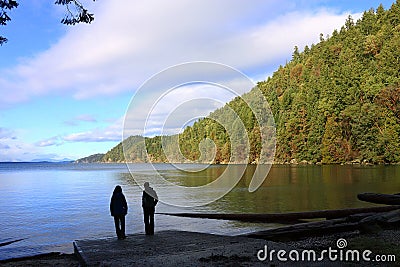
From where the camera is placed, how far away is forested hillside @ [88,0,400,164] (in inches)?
4122

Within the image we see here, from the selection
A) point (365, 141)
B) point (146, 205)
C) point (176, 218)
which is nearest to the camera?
point (146, 205)

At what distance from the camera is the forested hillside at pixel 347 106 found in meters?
105

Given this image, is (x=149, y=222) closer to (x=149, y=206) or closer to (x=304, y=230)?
(x=149, y=206)

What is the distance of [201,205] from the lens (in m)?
35.4

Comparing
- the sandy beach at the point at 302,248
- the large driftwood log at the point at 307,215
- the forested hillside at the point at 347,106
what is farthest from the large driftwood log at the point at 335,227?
the forested hillside at the point at 347,106

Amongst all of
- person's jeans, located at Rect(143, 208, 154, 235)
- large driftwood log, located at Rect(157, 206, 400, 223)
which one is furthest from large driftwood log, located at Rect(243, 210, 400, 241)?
person's jeans, located at Rect(143, 208, 154, 235)

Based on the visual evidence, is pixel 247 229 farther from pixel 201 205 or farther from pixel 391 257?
pixel 201 205

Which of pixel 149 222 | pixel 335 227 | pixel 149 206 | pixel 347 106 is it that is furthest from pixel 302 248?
pixel 347 106

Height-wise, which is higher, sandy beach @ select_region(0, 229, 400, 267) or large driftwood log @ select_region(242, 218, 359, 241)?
large driftwood log @ select_region(242, 218, 359, 241)

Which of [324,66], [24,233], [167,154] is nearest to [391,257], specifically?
[167,154]

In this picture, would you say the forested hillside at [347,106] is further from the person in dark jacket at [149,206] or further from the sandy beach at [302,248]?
the sandy beach at [302,248]

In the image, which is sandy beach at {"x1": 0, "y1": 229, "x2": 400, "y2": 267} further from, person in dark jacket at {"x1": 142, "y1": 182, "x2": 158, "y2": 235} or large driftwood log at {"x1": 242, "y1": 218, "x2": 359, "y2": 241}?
person in dark jacket at {"x1": 142, "y1": 182, "x2": 158, "y2": 235}

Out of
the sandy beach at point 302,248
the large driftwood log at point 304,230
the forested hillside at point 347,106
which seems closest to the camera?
the sandy beach at point 302,248

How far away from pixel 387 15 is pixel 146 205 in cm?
15417
